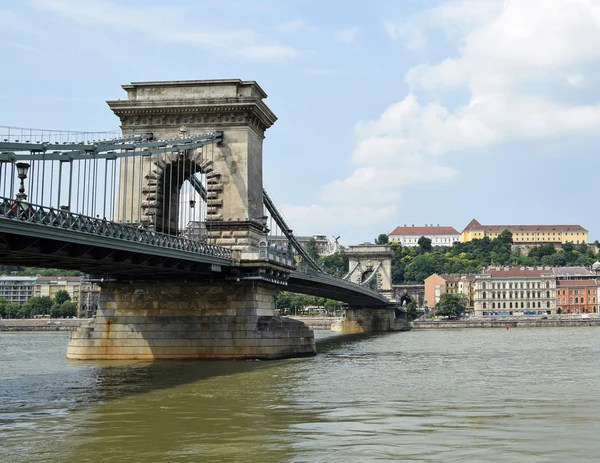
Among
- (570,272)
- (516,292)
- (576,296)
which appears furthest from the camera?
(570,272)


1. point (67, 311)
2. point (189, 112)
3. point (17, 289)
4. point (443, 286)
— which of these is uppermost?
point (189, 112)

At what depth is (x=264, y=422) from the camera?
731 inches

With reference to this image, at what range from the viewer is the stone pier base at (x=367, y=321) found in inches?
4026

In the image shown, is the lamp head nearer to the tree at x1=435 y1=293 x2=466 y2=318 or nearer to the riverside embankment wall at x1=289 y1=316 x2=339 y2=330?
the riverside embankment wall at x1=289 y1=316 x2=339 y2=330

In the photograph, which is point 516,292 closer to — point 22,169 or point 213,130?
point 213,130

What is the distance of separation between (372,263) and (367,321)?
56.6 ft

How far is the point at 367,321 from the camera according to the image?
102938mm

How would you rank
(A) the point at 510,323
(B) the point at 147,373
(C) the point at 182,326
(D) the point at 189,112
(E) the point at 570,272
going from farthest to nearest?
(E) the point at 570,272
(A) the point at 510,323
(D) the point at 189,112
(C) the point at 182,326
(B) the point at 147,373

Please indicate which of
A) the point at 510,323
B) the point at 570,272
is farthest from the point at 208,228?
the point at 570,272

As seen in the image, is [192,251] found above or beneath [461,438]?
above

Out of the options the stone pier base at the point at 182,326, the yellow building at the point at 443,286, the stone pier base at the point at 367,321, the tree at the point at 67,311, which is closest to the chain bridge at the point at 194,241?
the stone pier base at the point at 182,326

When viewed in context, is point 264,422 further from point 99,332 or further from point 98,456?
point 99,332

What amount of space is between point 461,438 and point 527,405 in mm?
5747

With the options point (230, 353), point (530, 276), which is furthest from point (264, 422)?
point (530, 276)
